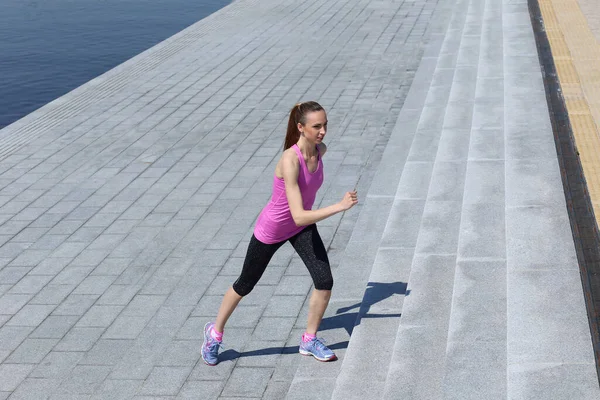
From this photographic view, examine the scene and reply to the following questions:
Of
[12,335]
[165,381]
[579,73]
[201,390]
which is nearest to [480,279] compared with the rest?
[201,390]

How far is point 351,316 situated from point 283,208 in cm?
122

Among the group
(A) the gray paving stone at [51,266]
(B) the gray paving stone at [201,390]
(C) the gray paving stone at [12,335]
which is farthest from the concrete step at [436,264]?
(A) the gray paving stone at [51,266]

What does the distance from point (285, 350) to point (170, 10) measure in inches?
731

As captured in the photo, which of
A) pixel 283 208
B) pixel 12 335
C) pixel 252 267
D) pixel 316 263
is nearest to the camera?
pixel 283 208

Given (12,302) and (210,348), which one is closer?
(210,348)

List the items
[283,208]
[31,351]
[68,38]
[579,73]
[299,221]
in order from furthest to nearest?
[68,38]
[579,73]
[31,351]
[283,208]
[299,221]

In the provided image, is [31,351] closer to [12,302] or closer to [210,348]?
[12,302]

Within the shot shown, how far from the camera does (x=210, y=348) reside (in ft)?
18.3

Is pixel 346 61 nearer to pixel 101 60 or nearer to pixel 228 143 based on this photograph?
pixel 228 143

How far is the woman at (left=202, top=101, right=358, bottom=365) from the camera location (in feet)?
16.3

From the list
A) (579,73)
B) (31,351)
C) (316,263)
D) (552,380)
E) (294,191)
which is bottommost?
(579,73)

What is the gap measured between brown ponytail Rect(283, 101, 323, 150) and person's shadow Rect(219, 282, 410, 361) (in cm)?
135

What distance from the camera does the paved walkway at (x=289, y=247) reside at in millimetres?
5355

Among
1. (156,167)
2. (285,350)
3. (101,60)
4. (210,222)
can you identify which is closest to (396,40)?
(101,60)
